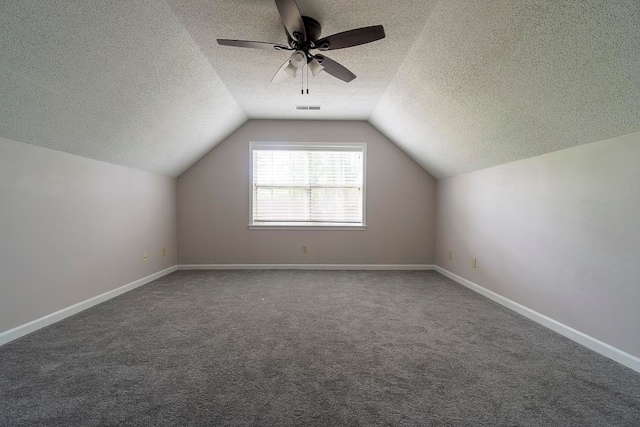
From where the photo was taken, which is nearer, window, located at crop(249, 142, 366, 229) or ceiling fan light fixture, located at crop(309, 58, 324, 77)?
ceiling fan light fixture, located at crop(309, 58, 324, 77)

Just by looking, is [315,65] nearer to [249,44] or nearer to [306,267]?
[249,44]

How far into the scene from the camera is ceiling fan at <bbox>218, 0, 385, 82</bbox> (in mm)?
1846

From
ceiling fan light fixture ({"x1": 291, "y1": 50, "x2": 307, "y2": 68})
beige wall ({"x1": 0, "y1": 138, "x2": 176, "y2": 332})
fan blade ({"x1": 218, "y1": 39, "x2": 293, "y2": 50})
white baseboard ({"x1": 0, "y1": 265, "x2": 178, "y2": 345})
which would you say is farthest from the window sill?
fan blade ({"x1": 218, "y1": 39, "x2": 293, "y2": 50})

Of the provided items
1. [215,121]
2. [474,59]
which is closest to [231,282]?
[215,121]

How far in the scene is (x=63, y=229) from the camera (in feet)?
8.60

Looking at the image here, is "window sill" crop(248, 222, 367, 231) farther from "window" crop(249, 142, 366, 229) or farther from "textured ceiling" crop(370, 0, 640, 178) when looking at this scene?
"textured ceiling" crop(370, 0, 640, 178)

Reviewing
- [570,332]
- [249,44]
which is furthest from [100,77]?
[570,332]

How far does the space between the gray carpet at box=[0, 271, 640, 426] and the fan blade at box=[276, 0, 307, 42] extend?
2.21 m

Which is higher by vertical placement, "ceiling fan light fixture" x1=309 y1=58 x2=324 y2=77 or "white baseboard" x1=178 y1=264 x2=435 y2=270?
"ceiling fan light fixture" x1=309 y1=58 x2=324 y2=77

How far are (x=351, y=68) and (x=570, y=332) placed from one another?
9.88 ft

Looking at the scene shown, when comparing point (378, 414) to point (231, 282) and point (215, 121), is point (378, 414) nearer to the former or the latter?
point (231, 282)

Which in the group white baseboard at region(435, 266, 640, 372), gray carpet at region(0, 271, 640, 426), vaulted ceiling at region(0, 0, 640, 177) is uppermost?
vaulted ceiling at region(0, 0, 640, 177)

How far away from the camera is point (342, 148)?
4.78 m

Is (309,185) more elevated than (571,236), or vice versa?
(309,185)
